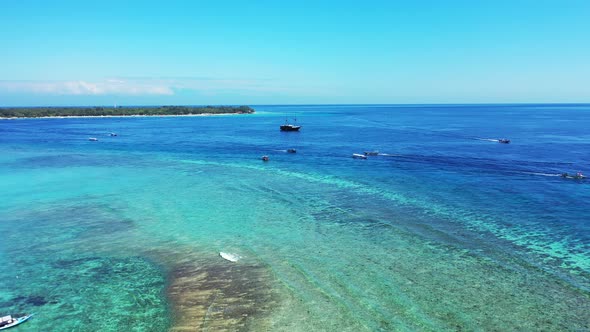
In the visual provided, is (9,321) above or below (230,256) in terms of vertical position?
above

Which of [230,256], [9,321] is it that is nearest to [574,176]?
[230,256]

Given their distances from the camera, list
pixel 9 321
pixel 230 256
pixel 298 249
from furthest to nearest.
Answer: pixel 298 249 → pixel 230 256 → pixel 9 321

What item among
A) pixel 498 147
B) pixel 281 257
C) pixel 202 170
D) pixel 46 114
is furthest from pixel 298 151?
pixel 46 114

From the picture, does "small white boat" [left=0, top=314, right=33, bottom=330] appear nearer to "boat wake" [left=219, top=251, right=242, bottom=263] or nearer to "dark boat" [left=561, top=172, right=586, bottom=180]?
"boat wake" [left=219, top=251, right=242, bottom=263]

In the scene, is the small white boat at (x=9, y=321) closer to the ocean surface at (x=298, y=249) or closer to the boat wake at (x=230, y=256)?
the ocean surface at (x=298, y=249)

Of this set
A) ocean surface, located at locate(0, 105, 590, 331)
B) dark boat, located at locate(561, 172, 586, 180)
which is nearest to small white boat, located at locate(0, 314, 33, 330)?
ocean surface, located at locate(0, 105, 590, 331)

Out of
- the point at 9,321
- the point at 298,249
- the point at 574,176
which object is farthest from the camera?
the point at 574,176

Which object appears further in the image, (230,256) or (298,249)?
(298,249)

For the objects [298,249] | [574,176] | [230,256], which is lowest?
[298,249]

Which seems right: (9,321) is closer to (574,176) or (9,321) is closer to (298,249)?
(298,249)
